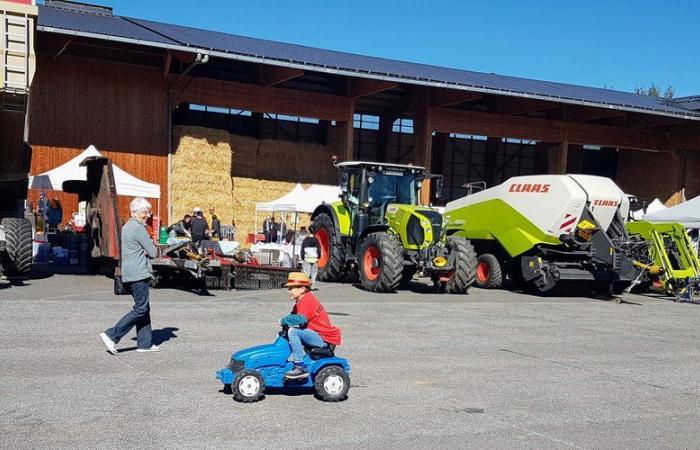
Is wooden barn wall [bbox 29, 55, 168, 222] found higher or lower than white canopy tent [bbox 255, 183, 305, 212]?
higher

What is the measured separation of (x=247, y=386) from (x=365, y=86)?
20692mm

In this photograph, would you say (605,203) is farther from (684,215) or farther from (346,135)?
(346,135)

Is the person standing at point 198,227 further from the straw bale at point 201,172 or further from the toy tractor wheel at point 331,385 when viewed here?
the toy tractor wheel at point 331,385

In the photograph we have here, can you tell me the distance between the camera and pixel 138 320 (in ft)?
26.4

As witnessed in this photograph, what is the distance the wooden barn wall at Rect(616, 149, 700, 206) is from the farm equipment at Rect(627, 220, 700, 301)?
16099 mm

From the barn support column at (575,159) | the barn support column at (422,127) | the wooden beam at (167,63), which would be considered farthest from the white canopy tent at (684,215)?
the wooden beam at (167,63)

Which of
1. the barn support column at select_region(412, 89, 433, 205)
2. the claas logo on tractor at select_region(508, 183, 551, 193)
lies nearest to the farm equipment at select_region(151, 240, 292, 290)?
the claas logo on tractor at select_region(508, 183, 551, 193)

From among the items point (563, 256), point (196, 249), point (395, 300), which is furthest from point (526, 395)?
point (563, 256)

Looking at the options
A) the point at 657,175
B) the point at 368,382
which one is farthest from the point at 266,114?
the point at 368,382

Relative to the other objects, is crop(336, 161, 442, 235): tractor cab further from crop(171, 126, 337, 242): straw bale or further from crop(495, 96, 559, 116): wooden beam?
crop(495, 96, 559, 116): wooden beam

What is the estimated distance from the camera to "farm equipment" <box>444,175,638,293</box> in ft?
56.0

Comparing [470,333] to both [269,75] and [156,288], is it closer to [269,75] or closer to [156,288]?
[156,288]

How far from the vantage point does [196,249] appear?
14.4 m

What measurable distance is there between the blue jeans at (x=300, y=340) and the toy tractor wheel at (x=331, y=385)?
233 mm
